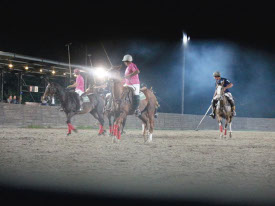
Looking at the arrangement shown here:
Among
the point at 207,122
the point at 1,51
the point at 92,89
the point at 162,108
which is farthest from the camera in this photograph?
the point at 162,108

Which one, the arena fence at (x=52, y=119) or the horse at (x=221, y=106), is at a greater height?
the horse at (x=221, y=106)

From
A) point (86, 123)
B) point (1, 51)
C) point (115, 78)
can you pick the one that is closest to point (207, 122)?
point (86, 123)

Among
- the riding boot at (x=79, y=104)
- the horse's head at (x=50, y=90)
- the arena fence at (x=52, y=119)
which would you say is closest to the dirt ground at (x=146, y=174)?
the horse's head at (x=50, y=90)

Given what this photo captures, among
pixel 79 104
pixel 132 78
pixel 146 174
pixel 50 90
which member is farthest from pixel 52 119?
pixel 146 174

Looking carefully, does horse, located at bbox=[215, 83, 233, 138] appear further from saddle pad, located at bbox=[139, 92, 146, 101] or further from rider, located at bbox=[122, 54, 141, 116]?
rider, located at bbox=[122, 54, 141, 116]

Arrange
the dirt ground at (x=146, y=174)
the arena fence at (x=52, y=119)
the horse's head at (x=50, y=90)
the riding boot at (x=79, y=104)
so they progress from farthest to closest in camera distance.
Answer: the arena fence at (x=52, y=119)
the riding boot at (x=79, y=104)
the horse's head at (x=50, y=90)
the dirt ground at (x=146, y=174)

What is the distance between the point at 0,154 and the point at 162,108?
1718 inches

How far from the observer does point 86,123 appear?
100.0 ft

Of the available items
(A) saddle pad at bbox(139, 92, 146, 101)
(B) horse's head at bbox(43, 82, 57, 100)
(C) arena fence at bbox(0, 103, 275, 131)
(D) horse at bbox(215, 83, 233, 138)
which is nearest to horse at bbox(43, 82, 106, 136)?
(B) horse's head at bbox(43, 82, 57, 100)

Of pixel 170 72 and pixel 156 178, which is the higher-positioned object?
pixel 170 72

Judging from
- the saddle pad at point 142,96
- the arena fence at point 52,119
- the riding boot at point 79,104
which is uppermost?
the saddle pad at point 142,96

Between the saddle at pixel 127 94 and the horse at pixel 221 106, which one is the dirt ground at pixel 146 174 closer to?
the saddle at pixel 127 94

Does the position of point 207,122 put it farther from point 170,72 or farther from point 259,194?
point 259,194

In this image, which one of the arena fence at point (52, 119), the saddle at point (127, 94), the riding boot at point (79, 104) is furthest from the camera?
the arena fence at point (52, 119)
